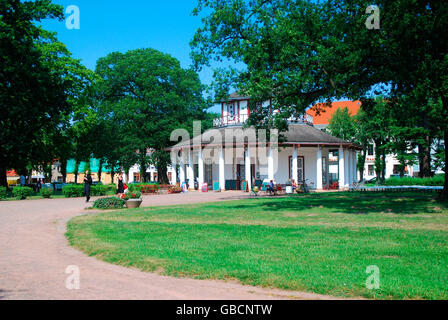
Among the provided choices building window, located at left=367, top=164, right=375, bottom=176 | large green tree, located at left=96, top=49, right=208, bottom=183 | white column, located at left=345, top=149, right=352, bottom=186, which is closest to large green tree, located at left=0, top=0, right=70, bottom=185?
large green tree, located at left=96, top=49, right=208, bottom=183

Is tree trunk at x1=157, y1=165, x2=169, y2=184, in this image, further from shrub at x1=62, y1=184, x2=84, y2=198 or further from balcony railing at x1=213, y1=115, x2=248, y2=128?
shrub at x1=62, y1=184, x2=84, y2=198

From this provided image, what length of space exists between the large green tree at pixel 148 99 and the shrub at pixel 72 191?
39.0 feet

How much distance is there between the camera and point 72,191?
34.4 meters

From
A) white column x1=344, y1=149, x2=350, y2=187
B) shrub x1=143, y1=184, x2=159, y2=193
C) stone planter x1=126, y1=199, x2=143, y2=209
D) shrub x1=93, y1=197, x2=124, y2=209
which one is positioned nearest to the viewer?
shrub x1=93, y1=197, x2=124, y2=209

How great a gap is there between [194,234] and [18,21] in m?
24.5

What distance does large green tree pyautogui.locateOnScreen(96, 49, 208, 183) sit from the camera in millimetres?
46312

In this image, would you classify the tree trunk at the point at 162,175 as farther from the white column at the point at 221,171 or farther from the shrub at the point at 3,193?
the shrub at the point at 3,193

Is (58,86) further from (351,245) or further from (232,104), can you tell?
(351,245)

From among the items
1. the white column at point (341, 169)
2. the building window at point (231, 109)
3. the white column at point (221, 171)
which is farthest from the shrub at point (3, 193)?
the white column at point (341, 169)

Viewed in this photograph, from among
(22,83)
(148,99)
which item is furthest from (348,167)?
(22,83)

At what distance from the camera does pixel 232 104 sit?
42.9 m

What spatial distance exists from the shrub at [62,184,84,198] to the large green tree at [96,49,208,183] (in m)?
11.9
